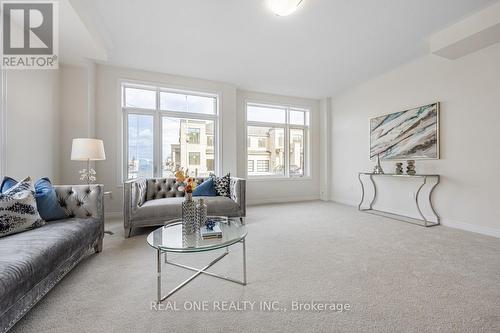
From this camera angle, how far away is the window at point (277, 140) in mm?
5293

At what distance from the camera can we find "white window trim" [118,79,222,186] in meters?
3.96

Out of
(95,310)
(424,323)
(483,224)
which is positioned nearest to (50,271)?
(95,310)

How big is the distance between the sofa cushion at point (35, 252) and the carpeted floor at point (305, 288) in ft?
0.92

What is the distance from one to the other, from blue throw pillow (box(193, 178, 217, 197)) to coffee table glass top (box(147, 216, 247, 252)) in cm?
150

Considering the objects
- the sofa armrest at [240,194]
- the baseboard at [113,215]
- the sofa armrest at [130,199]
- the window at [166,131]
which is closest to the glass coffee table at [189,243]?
the sofa armrest at [130,199]

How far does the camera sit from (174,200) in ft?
10.8

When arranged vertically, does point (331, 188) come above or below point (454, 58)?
below

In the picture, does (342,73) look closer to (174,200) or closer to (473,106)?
(473,106)

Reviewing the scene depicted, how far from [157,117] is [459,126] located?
4.97 meters

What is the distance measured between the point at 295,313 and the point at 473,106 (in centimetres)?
377

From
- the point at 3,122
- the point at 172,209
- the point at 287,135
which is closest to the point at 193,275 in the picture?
the point at 172,209

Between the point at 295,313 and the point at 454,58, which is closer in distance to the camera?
the point at 295,313

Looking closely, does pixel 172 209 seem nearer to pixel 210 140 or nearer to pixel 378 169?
pixel 210 140

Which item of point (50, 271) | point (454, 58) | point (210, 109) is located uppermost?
point (454, 58)
